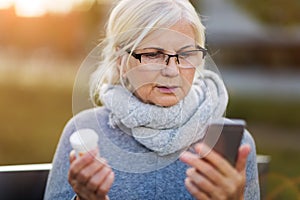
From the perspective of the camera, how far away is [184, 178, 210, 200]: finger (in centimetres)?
86

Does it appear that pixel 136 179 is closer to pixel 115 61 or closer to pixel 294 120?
pixel 115 61

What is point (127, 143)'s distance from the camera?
37.4 inches

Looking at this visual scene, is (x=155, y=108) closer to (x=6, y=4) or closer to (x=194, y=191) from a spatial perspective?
(x=194, y=191)

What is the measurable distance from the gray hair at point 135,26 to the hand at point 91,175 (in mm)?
106

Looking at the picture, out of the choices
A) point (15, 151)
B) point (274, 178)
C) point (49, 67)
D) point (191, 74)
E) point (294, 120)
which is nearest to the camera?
point (191, 74)

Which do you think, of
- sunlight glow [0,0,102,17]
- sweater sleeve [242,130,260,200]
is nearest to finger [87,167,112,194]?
sweater sleeve [242,130,260,200]

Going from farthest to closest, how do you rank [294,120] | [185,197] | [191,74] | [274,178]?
[294,120] < [274,178] < [185,197] < [191,74]

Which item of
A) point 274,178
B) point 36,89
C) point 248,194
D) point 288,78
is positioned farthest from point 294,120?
point 248,194

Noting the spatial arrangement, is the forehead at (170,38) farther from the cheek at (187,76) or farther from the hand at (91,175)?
the hand at (91,175)

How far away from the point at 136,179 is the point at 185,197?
78 mm

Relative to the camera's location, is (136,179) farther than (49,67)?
No

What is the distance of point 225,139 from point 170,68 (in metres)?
0.12

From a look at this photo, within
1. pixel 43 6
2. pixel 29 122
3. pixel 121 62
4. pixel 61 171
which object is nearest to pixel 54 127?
pixel 29 122

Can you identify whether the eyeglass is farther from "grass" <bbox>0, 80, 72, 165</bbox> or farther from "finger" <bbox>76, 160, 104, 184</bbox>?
"grass" <bbox>0, 80, 72, 165</bbox>
